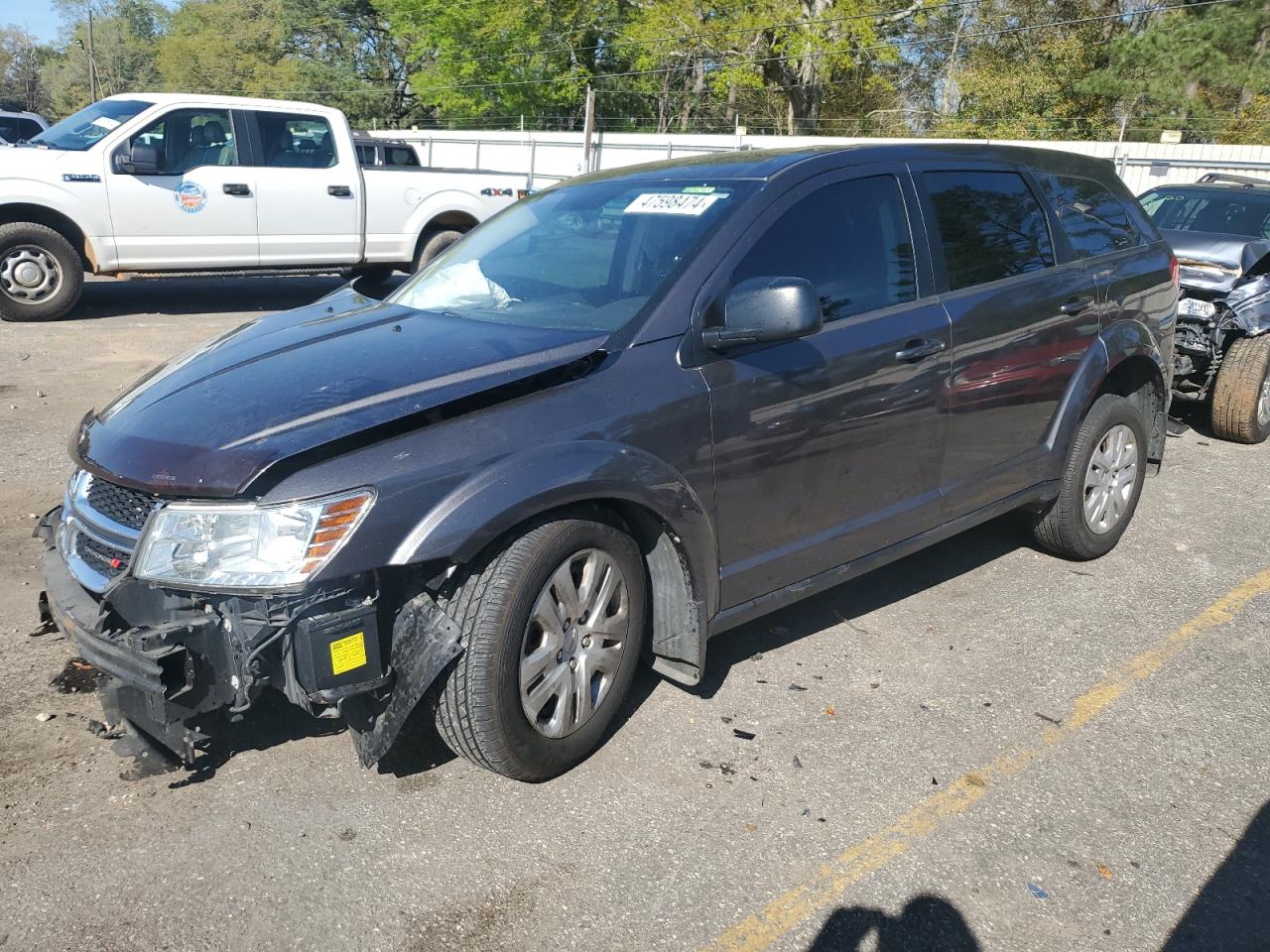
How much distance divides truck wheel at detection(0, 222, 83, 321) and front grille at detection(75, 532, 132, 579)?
7817 millimetres

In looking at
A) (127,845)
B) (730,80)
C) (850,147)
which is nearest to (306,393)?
(127,845)

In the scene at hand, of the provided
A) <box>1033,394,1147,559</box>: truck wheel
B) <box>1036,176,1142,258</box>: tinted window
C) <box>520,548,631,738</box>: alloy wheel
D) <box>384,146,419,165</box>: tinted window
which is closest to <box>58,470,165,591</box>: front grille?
<box>520,548,631,738</box>: alloy wheel

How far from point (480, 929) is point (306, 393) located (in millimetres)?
1478

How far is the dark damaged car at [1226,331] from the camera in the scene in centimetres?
708

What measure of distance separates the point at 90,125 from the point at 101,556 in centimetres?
863

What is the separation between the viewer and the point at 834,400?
11.6 ft

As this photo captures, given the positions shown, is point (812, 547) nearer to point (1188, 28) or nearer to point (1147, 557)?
point (1147, 557)

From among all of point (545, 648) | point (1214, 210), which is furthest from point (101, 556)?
point (1214, 210)

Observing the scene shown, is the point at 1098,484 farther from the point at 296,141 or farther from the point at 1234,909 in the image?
the point at 296,141

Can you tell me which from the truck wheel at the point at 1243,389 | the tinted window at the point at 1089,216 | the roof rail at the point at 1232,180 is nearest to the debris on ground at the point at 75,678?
the tinted window at the point at 1089,216

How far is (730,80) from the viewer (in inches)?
1480

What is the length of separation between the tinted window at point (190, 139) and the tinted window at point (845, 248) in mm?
8161

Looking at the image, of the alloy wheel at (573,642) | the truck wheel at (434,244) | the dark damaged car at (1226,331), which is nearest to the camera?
the alloy wheel at (573,642)

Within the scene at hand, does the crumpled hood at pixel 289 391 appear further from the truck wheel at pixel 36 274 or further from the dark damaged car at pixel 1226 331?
the truck wheel at pixel 36 274
